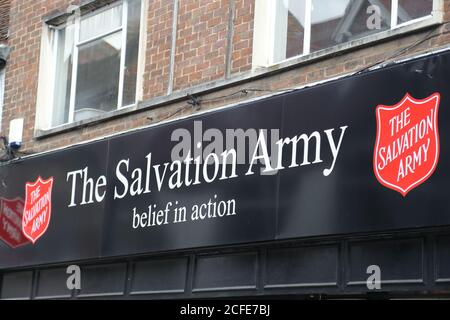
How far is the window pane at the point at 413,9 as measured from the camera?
8.25m

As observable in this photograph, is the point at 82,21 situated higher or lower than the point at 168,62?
higher

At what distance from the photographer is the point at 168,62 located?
1055cm

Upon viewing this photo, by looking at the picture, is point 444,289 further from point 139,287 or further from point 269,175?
point 139,287

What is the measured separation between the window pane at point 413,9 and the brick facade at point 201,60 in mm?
251

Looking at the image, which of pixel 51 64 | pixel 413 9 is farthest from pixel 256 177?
pixel 51 64

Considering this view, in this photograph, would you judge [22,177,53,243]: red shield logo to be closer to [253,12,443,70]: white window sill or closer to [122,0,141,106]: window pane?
[122,0,141,106]: window pane

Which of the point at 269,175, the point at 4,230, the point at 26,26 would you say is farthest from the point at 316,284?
the point at 26,26

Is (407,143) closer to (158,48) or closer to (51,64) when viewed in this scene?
(158,48)

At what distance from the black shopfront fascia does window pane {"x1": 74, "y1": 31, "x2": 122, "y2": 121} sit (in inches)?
27.4

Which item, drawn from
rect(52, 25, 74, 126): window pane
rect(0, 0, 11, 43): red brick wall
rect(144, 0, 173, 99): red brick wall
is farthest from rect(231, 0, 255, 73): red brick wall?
rect(0, 0, 11, 43): red brick wall

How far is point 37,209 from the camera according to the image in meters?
11.5

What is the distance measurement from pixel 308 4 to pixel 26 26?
4.57m

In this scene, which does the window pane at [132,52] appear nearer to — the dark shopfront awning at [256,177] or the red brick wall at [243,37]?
the dark shopfront awning at [256,177]

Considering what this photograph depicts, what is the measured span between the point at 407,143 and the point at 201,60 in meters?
3.02
